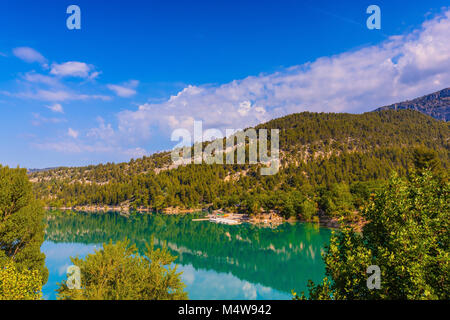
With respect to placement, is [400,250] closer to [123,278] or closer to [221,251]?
[123,278]

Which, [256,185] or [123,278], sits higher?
[256,185]

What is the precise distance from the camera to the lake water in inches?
1734

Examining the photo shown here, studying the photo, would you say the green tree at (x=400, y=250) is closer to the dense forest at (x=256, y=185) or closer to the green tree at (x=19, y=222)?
the green tree at (x=19, y=222)

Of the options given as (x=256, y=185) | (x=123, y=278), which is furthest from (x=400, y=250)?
(x=256, y=185)

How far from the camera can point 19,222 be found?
1156 inches

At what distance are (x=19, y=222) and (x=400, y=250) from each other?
3618cm

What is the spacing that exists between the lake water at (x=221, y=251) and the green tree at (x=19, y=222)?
876 cm

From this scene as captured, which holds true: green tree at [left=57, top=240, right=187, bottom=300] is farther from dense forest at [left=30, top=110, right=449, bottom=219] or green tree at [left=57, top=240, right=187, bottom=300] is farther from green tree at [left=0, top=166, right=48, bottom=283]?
dense forest at [left=30, top=110, right=449, bottom=219]

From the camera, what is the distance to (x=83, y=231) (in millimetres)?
98750

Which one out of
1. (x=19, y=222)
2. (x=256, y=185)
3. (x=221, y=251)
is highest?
(x=19, y=222)

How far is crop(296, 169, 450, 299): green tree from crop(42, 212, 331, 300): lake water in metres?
24.4
